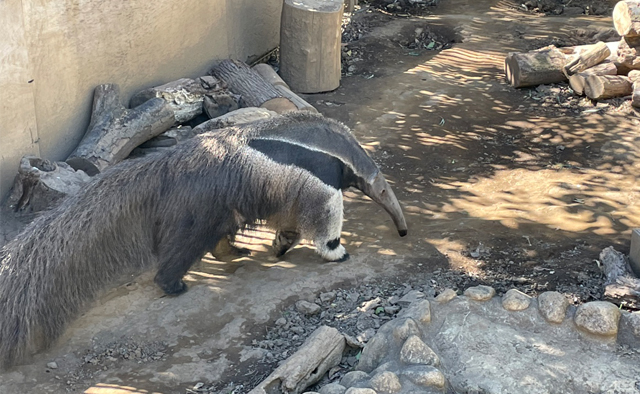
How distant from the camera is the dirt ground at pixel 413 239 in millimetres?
5266

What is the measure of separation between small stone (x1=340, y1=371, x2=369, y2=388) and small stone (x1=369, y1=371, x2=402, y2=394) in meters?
0.14

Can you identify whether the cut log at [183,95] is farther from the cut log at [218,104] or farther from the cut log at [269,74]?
the cut log at [269,74]

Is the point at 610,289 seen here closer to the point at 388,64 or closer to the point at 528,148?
the point at 528,148

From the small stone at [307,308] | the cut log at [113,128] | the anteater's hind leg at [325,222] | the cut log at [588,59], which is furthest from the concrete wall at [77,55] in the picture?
the cut log at [588,59]

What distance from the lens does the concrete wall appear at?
6535mm

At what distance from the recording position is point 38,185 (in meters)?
6.32

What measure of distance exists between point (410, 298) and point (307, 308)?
84cm

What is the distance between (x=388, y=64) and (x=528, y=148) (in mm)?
3880

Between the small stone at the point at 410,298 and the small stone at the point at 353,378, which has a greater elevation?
the small stone at the point at 353,378

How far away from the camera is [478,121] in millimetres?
10008

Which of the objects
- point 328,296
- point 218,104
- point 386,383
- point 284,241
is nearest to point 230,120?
A: point 218,104

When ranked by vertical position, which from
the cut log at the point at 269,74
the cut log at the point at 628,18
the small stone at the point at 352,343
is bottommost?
the small stone at the point at 352,343

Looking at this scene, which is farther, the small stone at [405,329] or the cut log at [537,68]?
the cut log at [537,68]

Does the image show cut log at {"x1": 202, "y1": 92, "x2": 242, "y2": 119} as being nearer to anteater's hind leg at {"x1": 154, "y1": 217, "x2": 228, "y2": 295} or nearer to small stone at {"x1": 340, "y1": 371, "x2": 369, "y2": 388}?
anteater's hind leg at {"x1": 154, "y1": 217, "x2": 228, "y2": 295}
